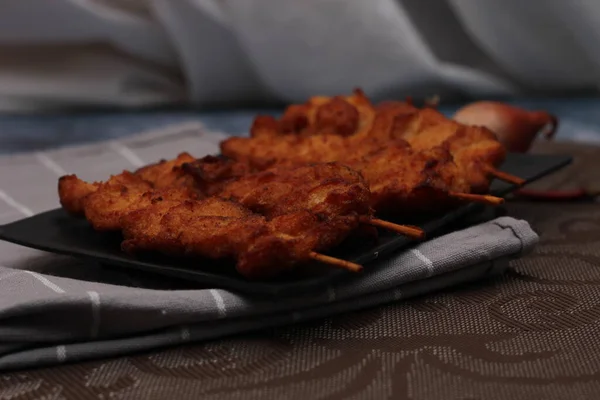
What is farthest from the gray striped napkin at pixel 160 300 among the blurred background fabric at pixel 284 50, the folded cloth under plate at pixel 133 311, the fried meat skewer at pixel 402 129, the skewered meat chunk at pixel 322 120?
the blurred background fabric at pixel 284 50

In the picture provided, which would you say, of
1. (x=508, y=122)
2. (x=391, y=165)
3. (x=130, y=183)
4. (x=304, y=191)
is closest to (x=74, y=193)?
(x=130, y=183)

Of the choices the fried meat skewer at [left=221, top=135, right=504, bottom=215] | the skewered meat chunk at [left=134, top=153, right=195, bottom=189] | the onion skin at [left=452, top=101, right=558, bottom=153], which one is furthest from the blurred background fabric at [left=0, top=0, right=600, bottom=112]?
the skewered meat chunk at [left=134, top=153, right=195, bottom=189]

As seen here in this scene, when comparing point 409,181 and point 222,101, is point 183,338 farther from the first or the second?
point 222,101

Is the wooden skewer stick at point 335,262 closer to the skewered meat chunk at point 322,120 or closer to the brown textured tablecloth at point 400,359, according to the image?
the brown textured tablecloth at point 400,359

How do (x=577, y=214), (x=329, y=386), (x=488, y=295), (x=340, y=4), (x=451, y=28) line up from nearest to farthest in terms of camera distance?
1. (x=329, y=386)
2. (x=488, y=295)
3. (x=577, y=214)
4. (x=340, y=4)
5. (x=451, y=28)

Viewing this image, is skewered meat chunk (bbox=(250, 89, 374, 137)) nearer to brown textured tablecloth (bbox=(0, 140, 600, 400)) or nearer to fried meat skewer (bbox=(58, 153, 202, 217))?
fried meat skewer (bbox=(58, 153, 202, 217))

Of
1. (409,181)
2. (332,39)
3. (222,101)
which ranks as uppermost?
(409,181)

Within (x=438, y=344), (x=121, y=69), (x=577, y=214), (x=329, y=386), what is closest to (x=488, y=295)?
(x=438, y=344)
